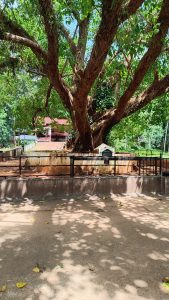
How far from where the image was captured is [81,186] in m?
10.9

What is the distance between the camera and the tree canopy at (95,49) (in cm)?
744

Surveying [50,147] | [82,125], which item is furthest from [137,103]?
[50,147]

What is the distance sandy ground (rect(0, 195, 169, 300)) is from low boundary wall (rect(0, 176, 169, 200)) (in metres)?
0.65

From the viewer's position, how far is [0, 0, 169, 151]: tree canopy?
293 inches

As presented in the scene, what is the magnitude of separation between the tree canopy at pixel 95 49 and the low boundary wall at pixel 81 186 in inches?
118

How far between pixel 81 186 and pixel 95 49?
4960 millimetres

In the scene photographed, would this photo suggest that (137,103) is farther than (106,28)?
Yes

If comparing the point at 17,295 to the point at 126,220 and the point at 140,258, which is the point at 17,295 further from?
the point at 126,220

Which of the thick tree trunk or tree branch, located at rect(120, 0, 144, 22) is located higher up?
tree branch, located at rect(120, 0, 144, 22)

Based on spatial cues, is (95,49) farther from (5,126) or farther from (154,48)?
(5,126)

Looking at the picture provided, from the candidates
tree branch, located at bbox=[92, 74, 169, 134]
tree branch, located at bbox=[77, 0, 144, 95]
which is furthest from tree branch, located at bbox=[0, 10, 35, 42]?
tree branch, located at bbox=[92, 74, 169, 134]

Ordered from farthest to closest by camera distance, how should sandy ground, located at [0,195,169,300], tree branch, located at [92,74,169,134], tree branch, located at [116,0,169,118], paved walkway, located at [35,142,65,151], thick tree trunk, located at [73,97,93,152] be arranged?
paved walkway, located at [35,142,65,151] < tree branch, located at [92,74,169,134] < thick tree trunk, located at [73,97,93,152] < tree branch, located at [116,0,169,118] < sandy ground, located at [0,195,169,300]

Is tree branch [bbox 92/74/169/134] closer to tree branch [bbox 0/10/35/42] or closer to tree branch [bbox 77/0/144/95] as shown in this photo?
tree branch [bbox 77/0/144/95]

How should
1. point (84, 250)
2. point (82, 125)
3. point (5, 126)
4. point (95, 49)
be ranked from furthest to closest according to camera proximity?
point (5, 126) → point (82, 125) → point (95, 49) → point (84, 250)
